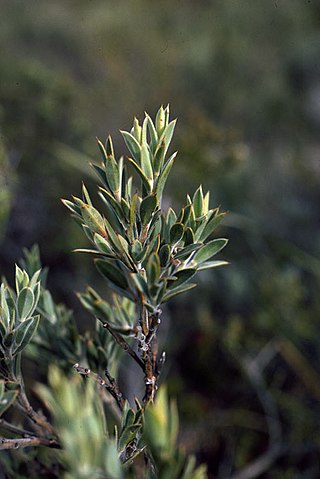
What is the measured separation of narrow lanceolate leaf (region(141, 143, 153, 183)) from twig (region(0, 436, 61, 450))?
0.24 m

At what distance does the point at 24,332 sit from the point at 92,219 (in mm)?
114

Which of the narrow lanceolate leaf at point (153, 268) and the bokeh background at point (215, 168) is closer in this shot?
the narrow lanceolate leaf at point (153, 268)

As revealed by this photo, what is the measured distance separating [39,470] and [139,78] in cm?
208

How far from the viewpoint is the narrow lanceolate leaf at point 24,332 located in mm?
453

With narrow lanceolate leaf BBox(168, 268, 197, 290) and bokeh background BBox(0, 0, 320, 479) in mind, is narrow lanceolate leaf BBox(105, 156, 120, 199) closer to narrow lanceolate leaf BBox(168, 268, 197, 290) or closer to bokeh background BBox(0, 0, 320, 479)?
narrow lanceolate leaf BBox(168, 268, 197, 290)

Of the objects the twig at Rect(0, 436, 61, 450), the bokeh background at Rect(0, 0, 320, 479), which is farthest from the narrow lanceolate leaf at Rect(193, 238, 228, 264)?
the bokeh background at Rect(0, 0, 320, 479)

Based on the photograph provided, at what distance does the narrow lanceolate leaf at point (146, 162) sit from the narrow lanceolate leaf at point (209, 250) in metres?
0.08

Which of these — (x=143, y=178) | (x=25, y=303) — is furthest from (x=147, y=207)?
(x=25, y=303)

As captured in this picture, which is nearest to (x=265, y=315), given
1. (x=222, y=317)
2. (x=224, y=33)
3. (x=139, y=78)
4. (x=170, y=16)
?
(x=222, y=317)

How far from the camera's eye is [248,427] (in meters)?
1.16

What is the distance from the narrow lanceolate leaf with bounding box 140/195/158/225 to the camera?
441 mm

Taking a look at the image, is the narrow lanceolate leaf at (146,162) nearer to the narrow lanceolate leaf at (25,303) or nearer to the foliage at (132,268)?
the foliage at (132,268)

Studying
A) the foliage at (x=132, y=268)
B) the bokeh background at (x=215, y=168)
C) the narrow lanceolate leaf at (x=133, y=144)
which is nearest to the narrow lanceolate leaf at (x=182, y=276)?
the foliage at (x=132, y=268)

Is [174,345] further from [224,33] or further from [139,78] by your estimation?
[224,33]
